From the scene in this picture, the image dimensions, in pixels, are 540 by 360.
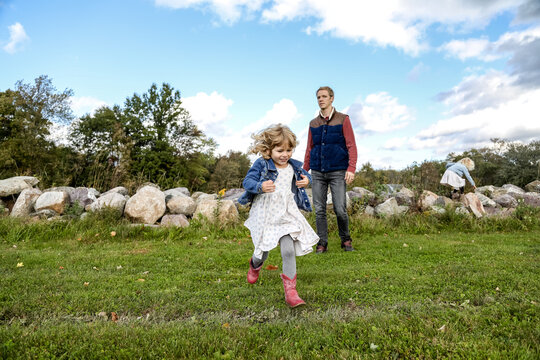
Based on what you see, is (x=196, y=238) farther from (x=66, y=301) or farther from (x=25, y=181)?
(x=25, y=181)

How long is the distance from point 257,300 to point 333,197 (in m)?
2.66

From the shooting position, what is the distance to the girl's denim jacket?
348 cm

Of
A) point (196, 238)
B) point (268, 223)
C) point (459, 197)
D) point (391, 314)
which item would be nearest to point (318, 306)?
point (391, 314)

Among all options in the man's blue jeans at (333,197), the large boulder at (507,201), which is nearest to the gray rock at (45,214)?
the man's blue jeans at (333,197)

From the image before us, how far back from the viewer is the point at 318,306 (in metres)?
3.30

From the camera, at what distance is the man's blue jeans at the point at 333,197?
560 centimetres

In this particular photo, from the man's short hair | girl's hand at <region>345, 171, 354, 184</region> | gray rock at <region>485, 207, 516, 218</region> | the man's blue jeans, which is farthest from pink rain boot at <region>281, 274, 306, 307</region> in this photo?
gray rock at <region>485, 207, 516, 218</region>

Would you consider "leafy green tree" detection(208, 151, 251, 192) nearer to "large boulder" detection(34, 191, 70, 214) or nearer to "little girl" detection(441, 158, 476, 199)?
"little girl" detection(441, 158, 476, 199)

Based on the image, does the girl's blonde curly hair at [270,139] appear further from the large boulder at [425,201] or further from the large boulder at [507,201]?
the large boulder at [507,201]

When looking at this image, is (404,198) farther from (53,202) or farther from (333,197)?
(53,202)

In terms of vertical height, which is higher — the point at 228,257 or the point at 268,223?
the point at 268,223

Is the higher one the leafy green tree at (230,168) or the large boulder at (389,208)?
the leafy green tree at (230,168)

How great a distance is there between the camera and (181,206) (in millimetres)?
8172

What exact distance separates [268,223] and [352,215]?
4.86 meters
